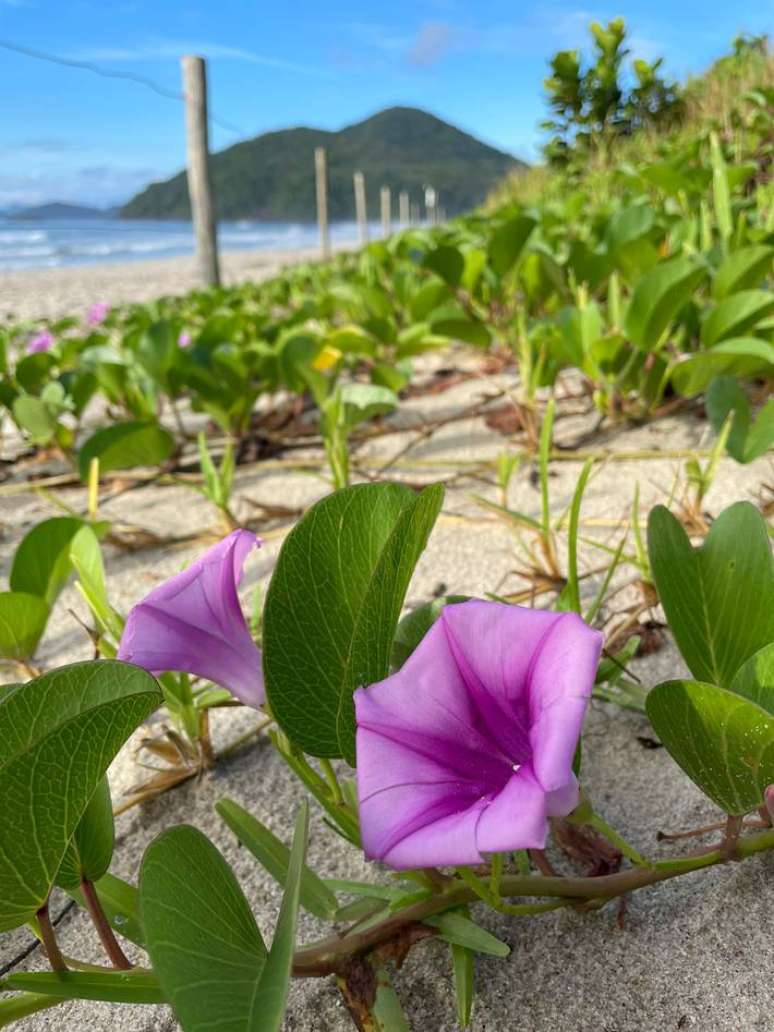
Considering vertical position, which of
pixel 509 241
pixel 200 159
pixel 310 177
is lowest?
pixel 509 241

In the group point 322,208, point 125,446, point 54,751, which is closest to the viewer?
point 54,751

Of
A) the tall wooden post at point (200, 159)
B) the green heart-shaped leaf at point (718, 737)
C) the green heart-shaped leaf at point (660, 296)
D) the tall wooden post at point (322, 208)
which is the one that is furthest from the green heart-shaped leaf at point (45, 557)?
the tall wooden post at point (322, 208)

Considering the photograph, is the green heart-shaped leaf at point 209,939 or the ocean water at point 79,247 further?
the ocean water at point 79,247

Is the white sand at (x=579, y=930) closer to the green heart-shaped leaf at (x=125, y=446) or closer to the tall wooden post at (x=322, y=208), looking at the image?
the green heart-shaped leaf at (x=125, y=446)

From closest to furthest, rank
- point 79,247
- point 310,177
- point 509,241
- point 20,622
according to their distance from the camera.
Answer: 1. point 20,622
2. point 509,241
3. point 79,247
4. point 310,177

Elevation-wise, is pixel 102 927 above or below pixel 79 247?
below

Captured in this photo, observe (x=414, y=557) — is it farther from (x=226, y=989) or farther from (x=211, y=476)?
(x=211, y=476)

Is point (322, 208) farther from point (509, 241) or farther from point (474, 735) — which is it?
point (474, 735)

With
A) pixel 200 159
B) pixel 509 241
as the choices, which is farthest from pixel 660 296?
pixel 200 159

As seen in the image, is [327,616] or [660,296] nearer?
[327,616]
